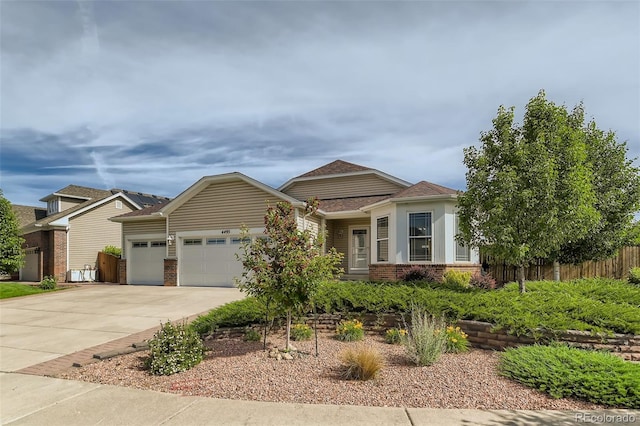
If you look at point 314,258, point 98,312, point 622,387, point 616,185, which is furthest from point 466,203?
point 98,312

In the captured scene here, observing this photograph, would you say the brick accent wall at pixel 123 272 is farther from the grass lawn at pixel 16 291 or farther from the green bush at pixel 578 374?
the green bush at pixel 578 374

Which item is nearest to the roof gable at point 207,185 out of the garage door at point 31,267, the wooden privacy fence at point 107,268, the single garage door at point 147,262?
the single garage door at point 147,262

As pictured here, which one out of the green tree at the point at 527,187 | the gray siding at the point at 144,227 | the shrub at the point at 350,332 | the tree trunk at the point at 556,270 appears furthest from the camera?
the gray siding at the point at 144,227

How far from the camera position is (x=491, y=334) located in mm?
7004

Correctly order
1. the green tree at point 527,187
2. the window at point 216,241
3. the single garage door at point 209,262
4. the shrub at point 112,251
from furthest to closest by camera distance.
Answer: the shrub at point 112,251, the window at point 216,241, the single garage door at point 209,262, the green tree at point 527,187

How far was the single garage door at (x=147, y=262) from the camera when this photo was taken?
66.2ft

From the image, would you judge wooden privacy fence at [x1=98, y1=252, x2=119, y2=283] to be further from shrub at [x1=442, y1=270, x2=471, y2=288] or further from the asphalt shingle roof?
shrub at [x1=442, y1=270, x2=471, y2=288]

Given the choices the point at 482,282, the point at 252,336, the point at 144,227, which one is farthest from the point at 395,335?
the point at 144,227

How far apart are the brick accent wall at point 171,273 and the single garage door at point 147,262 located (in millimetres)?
1300

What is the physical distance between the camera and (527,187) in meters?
9.62

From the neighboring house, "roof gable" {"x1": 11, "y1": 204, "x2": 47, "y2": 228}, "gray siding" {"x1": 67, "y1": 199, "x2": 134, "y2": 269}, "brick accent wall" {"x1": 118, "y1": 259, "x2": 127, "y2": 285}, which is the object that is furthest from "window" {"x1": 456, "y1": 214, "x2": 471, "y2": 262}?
"roof gable" {"x1": 11, "y1": 204, "x2": 47, "y2": 228}

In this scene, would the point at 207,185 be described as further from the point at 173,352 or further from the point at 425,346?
the point at 425,346

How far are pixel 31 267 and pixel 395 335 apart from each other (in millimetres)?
26842

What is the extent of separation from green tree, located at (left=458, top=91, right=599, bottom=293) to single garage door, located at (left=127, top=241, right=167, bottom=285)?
1503 cm
